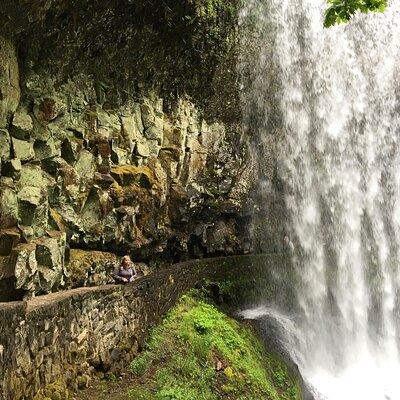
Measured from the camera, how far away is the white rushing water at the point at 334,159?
14586 millimetres

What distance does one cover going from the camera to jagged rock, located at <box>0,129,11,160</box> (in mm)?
7328

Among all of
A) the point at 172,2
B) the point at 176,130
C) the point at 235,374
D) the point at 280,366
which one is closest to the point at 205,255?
the point at 176,130

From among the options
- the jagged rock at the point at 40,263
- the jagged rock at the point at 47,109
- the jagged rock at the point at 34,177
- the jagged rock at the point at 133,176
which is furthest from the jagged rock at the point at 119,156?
the jagged rock at the point at 40,263

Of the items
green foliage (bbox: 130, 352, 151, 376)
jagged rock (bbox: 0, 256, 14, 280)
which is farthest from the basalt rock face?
green foliage (bbox: 130, 352, 151, 376)

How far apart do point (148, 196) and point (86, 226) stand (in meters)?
2.30

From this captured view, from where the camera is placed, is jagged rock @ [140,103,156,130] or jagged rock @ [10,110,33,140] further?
jagged rock @ [140,103,156,130]

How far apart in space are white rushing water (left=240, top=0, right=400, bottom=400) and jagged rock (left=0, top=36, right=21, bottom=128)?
9.13m

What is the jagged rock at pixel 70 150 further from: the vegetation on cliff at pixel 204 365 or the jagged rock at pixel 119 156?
the vegetation on cliff at pixel 204 365

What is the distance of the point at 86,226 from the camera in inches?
384

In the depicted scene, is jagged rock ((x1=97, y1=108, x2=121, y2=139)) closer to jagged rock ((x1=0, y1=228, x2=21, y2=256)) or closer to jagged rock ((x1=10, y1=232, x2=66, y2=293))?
jagged rock ((x1=10, y1=232, x2=66, y2=293))

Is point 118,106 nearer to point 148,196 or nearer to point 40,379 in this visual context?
point 148,196

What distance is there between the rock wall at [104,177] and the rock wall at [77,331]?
0.99 metres

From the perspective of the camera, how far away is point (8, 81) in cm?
Answer: 758

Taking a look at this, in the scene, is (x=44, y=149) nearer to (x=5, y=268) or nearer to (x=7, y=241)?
(x=7, y=241)
